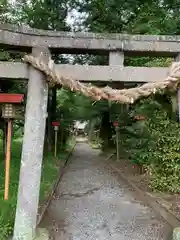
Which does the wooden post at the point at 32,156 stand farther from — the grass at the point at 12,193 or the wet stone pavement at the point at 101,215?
the wet stone pavement at the point at 101,215

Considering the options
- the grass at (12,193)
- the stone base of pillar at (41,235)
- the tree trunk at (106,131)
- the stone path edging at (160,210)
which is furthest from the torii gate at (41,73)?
the tree trunk at (106,131)

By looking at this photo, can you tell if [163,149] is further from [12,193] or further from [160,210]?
[12,193]

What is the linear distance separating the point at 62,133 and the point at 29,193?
17120 mm

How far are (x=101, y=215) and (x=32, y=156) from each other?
3.08 metres

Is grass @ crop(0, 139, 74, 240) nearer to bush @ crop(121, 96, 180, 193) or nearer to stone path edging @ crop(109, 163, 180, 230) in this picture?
stone path edging @ crop(109, 163, 180, 230)

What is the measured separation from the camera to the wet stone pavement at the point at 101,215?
19.1 feet

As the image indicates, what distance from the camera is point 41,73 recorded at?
A: 4699mm

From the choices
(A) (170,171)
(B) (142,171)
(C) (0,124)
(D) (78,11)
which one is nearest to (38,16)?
(D) (78,11)

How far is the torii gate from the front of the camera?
459cm

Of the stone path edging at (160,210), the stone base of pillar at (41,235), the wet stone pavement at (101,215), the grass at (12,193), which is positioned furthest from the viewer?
the stone path edging at (160,210)

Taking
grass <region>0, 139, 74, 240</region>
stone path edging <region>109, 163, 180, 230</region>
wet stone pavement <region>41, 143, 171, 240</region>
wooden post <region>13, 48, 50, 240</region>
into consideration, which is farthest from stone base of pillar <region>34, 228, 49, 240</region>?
stone path edging <region>109, 163, 180, 230</region>

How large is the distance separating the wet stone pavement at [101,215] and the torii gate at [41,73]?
145 cm

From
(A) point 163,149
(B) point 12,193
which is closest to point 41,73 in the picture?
(B) point 12,193

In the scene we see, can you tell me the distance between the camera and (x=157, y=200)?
7.72 m
